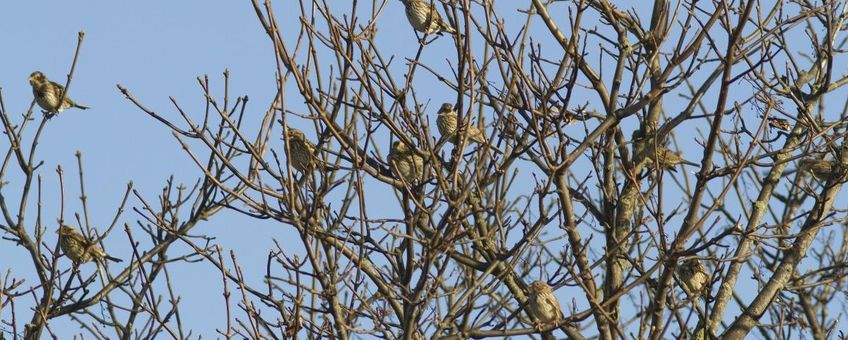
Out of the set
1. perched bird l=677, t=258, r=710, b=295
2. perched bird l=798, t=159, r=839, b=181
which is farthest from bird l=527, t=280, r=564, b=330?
perched bird l=798, t=159, r=839, b=181

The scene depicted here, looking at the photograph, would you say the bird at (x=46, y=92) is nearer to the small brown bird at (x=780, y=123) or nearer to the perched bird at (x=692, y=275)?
the perched bird at (x=692, y=275)

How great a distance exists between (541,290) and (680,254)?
3.64 feet

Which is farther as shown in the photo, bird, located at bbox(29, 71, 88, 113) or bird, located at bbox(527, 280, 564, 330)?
bird, located at bbox(29, 71, 88, 113)

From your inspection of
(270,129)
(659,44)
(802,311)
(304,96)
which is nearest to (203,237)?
(270,129)

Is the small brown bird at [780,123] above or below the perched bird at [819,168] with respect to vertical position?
below

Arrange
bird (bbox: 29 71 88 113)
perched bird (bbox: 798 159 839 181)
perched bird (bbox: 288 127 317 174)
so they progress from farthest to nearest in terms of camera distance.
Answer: bird (bbox: 29 71 88 113) < perched bird (bbox: 798 159 839 181) < perched bird (bbox: 288 127 317 174)

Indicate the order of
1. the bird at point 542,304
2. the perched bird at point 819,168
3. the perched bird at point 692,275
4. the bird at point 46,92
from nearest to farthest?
1. the bird at point 542,304
2. the perched bird at point 692,275
3. the perched bird at point 819,168
4. the bird at point 46,92

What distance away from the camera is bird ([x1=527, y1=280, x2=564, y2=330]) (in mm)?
6387

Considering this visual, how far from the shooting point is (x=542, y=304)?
645 cm

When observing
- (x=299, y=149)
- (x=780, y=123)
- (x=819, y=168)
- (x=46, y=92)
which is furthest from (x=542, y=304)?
(x=46, y=92)

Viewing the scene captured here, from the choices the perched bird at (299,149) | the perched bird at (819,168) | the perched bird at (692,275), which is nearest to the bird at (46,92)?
the perched bird at (299,149)

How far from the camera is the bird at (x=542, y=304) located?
21.0 ft

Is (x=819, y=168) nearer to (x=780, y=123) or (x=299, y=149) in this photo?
(x=780, y=123)

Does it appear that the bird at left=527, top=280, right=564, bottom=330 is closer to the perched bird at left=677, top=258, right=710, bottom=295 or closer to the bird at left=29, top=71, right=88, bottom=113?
the perched bird at left=677, top=258, right=710, bottom=295
